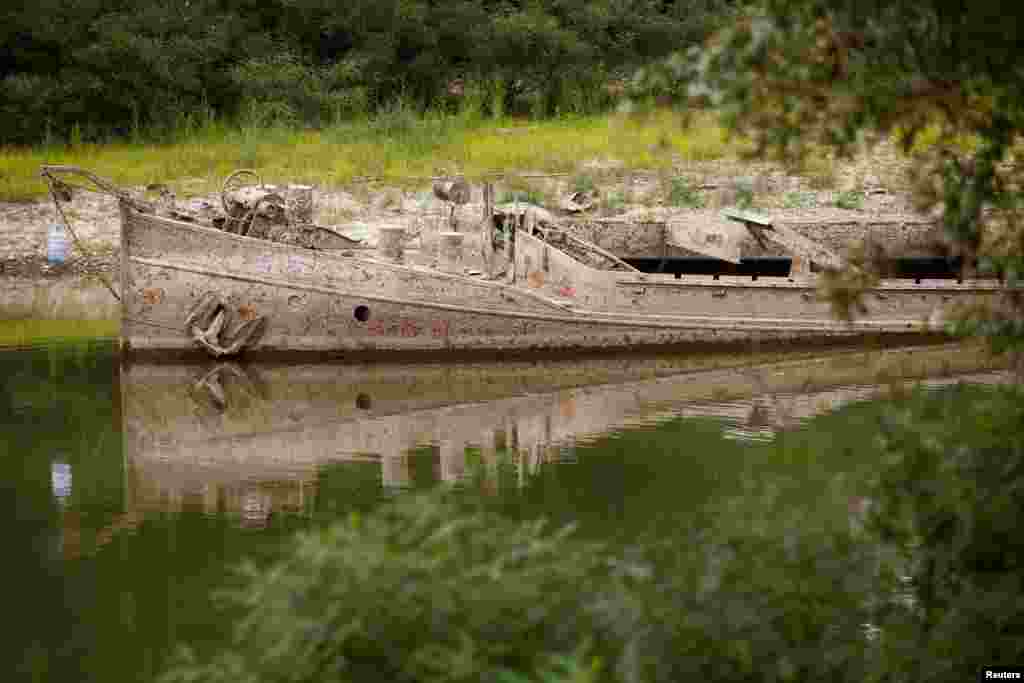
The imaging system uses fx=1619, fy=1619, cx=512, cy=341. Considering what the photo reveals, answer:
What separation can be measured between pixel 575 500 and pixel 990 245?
442cm

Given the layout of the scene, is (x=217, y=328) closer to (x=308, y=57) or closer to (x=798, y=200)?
(x=798, y=200)

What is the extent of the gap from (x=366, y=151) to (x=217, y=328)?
10.0 meters

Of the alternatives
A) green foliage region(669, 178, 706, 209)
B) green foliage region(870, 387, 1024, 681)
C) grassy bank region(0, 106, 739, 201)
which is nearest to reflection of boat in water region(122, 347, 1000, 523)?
green foliage region(870, 387, 1024, 681)

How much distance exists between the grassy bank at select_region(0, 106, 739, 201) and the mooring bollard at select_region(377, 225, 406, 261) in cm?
685

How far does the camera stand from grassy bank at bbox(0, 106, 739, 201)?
27281 millimetres

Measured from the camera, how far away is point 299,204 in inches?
815

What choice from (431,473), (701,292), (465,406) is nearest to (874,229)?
(701,292)

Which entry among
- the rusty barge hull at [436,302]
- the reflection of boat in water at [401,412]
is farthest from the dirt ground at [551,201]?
the reflection of boat in water at [401,412]

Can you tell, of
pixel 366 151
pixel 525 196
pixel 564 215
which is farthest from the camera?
pixel 366 151

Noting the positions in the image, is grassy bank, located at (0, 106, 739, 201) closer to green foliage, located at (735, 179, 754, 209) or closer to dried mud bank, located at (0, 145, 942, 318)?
dried mud bank, located at (0, 145, 942, 318)

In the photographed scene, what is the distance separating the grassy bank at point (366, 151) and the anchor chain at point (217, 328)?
8050mm

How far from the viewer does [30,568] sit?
1072 centimetres

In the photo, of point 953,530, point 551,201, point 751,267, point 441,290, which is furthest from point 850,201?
point 953,530

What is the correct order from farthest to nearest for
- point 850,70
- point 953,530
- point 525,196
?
1. point 525,196
2. point 953,530
3. point 850,70
